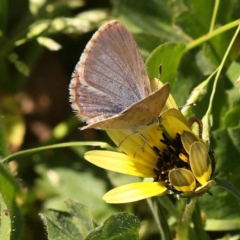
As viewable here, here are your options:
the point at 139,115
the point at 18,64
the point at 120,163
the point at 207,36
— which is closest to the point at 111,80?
the point at 139,115

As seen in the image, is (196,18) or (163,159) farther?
(196,18)

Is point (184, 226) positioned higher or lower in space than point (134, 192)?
lower

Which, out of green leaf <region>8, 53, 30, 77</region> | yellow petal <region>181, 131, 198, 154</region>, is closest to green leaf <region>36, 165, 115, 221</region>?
green leaf <region>8, 53, 30, 77</region>

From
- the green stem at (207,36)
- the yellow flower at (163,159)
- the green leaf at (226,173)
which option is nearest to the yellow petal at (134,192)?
the yellow flower at (163,159)

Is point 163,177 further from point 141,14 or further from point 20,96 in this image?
point 20,96

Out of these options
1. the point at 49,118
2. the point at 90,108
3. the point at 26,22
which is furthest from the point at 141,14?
the point at 90,108

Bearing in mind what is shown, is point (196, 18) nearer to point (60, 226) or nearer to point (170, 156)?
point (170, 156)

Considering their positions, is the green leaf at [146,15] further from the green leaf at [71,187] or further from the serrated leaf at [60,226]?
the serrated leaf at [60,226]
